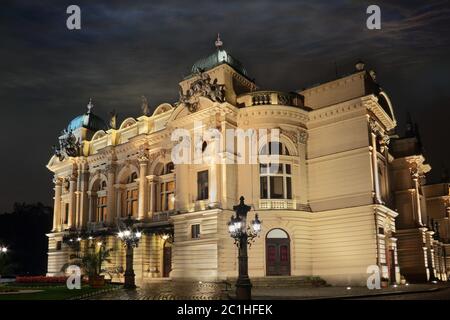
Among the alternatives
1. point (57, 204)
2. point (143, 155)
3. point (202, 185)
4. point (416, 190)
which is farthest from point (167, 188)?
point (416, 190)

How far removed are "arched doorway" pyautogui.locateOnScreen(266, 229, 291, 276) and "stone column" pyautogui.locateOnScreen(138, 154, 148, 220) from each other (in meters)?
13.4

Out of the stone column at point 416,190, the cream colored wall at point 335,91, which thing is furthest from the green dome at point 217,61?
the stone column at point 416,190

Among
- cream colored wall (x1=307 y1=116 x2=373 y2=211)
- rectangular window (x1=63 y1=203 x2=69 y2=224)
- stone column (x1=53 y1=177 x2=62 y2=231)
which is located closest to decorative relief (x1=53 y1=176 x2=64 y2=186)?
stone column (x1=53 y1=177 x2=62 y2=231)

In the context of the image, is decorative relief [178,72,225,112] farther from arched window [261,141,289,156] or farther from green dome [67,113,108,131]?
green dome [67,113,108,131]

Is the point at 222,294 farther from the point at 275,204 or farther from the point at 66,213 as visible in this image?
the point at 66,213

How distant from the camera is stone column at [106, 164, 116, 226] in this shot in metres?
46.8

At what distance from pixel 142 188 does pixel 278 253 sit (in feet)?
49.5

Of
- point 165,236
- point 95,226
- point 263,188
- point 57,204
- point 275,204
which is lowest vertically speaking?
point 165,236

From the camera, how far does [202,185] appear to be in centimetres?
3706

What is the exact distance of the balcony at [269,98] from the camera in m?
36.8

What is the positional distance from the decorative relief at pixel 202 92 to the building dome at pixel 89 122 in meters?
19.5

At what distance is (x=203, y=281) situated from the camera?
33.8 m
